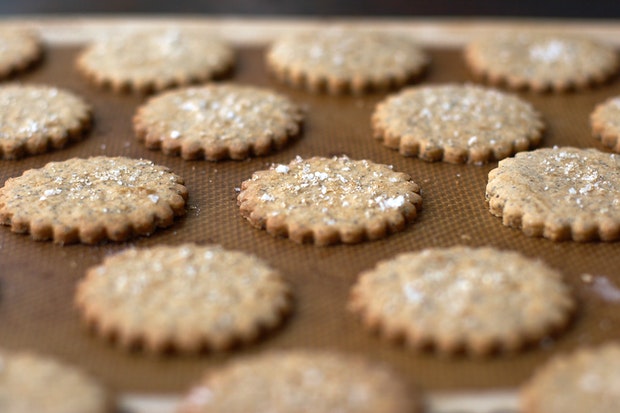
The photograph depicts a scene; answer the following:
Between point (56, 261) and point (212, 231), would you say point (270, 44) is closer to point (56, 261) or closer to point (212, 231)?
point (212, 231)

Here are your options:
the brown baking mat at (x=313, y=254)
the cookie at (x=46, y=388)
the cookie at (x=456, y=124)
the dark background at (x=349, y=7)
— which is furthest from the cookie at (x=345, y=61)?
the cookie at (x=46, y=388)

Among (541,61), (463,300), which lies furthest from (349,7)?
(463,300)

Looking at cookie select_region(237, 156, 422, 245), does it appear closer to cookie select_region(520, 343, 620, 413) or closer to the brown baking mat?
the brown baking mat

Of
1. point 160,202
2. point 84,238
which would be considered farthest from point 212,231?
point 84,238

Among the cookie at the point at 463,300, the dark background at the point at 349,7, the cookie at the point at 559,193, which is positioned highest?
the cookie at the point at 559,193

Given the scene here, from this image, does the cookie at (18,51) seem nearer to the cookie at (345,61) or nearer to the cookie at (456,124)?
the cookie at (345,61)
